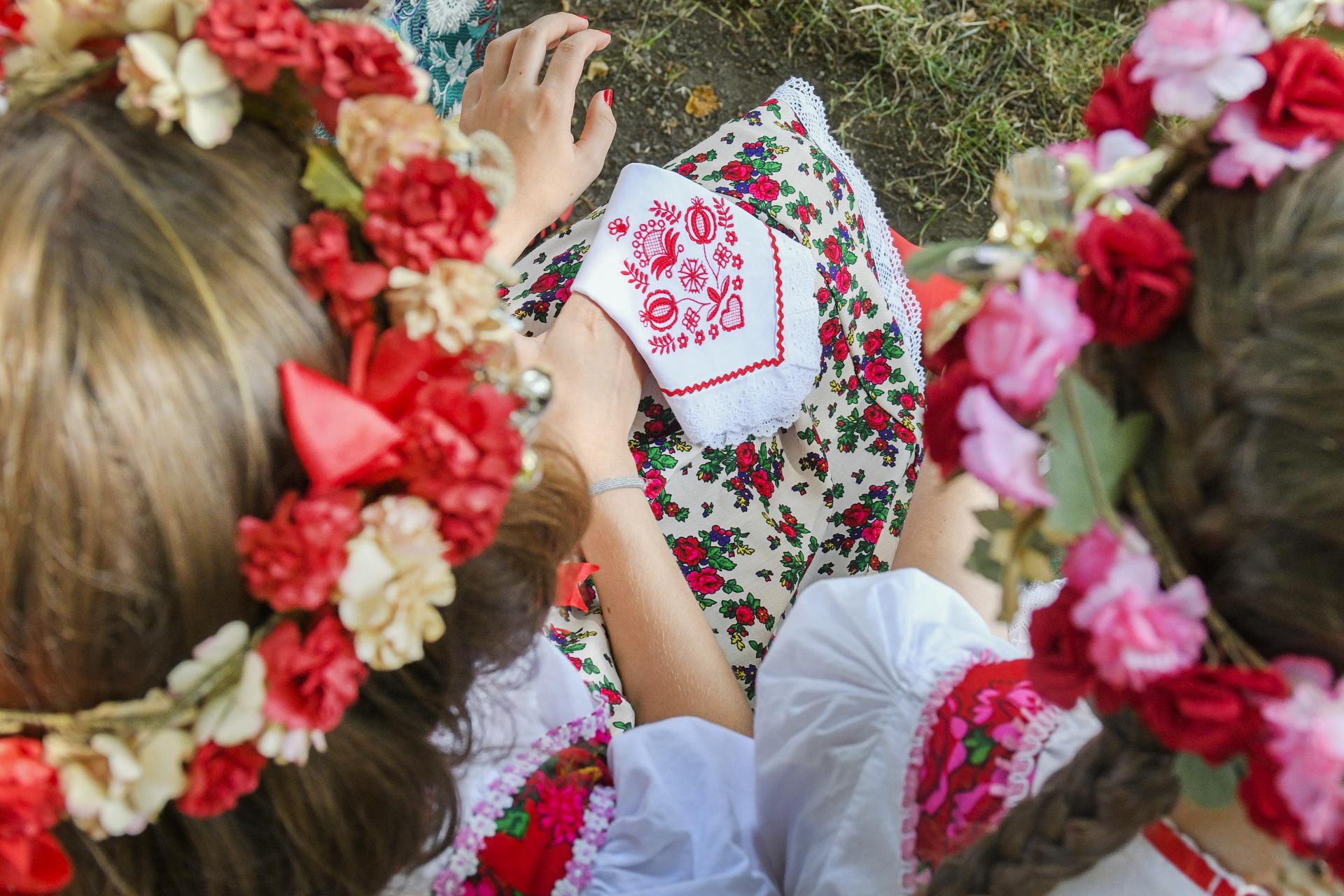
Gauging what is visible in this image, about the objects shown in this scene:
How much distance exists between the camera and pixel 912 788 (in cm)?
85

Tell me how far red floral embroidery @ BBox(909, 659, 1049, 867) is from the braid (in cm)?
12

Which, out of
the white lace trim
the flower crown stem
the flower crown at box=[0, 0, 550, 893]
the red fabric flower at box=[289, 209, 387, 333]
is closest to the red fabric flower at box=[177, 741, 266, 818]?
the flower crown at box=[0, 0, 550, 893]

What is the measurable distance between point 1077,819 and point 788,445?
0.81m

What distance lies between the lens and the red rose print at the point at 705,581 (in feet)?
4.24

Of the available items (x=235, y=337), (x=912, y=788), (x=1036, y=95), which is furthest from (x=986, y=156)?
(x=235, y=337)

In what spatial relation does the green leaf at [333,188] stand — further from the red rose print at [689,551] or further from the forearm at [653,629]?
the red rose print at [689,551]

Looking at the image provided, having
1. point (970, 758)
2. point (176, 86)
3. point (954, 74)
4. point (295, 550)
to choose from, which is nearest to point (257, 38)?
point (176, 86)

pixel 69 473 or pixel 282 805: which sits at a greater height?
pixel 69 473

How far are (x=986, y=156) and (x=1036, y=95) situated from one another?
0.17m

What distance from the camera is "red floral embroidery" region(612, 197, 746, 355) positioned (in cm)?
126

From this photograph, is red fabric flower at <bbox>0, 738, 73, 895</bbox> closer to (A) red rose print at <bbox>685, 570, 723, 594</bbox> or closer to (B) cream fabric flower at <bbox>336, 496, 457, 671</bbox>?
(B) cream fabric flower at <bbox>336, 496, 457, 671</bbox>

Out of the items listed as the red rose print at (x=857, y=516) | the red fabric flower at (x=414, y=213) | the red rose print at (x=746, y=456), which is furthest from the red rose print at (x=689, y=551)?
the red fabric flower at (x=414, y=213)

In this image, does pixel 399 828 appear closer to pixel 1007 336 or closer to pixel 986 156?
pixel 1007 336

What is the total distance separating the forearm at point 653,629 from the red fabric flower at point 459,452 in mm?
537
